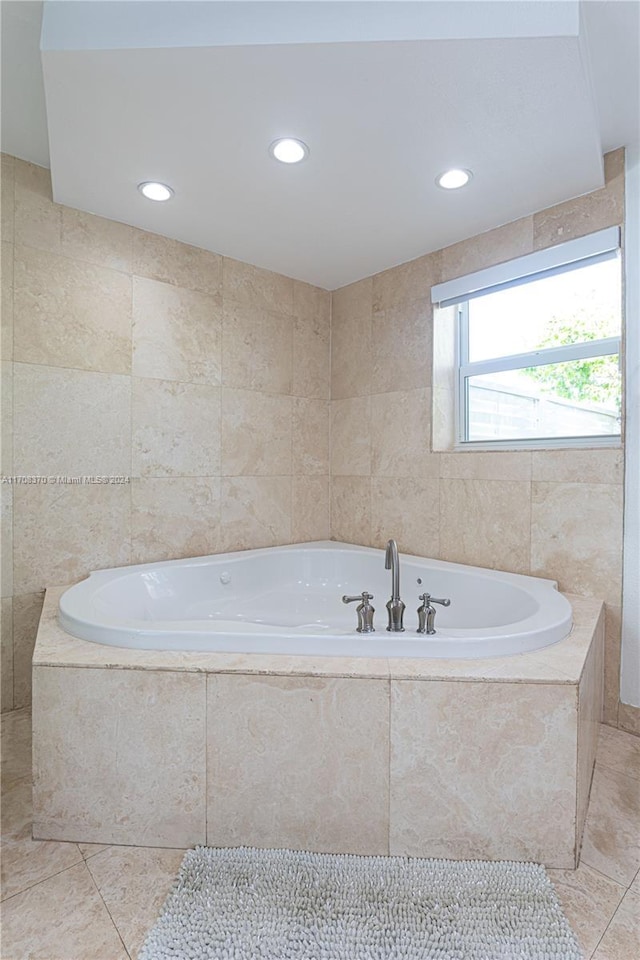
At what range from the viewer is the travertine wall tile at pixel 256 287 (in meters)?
2.85

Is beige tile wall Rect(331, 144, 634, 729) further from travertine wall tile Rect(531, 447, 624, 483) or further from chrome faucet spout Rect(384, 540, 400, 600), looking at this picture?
chrome faucet spout Rect(384, 540, 400, 600)

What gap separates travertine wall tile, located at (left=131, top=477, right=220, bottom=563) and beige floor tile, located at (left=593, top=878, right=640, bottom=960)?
215cm

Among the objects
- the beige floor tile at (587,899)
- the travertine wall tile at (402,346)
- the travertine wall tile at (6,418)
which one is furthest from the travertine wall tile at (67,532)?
the beige floor tile at (587,899)

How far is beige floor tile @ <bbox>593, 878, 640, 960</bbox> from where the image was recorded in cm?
110

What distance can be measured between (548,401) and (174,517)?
6.32 ft

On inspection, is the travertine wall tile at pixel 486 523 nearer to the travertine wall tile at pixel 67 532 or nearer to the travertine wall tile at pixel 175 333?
the travertine wall tile at pixel 175 333

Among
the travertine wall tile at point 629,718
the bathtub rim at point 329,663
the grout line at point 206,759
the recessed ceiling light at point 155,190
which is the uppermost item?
the recessed ceiling light at point 155,190

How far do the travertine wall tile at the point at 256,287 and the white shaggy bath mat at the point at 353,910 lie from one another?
8.34ft

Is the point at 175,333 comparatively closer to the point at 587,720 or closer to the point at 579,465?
the point at 579,465

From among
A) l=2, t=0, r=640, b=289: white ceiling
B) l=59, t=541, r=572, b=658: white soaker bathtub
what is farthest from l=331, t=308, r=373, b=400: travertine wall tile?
l=59, t=541, r=572, b=658: white soaker bathtub

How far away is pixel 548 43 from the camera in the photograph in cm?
139

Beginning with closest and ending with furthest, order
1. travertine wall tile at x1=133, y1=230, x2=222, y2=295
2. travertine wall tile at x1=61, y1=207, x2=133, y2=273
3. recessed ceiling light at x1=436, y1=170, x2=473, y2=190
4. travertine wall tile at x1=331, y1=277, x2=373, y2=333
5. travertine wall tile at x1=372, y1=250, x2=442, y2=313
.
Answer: recessed ceiling light at x1=436, y1=170, x2=473, y2=190 → travertine wall tile at x1=61, y1=207, x2=133, y2=273 → travertine wall tile at x1=133, y1=230, x2=222, y2=295 → travertine wall tile at x1=372, y1=250, x2=442, y2=313 → travertine wall tile at x1=331, y1=277, x2=373, y2=333

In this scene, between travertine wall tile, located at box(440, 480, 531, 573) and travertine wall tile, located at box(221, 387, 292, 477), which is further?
travertine wall tile, located at box(221, 387, 292, 477)

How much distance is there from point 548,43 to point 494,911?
2.19 m
